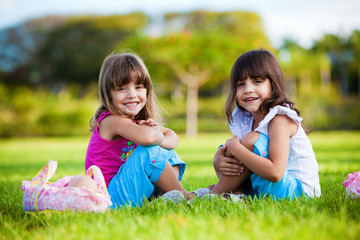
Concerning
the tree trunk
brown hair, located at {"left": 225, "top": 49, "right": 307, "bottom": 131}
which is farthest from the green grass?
the tree trunk

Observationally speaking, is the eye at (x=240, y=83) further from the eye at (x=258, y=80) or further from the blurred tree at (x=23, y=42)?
the blurred tree at (x=23, y=42)

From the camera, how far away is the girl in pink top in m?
2.27

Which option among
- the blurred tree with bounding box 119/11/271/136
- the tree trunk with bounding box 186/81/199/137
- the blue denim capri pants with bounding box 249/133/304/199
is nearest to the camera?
the blue denim capri pants with bounding box 249/133/304/199

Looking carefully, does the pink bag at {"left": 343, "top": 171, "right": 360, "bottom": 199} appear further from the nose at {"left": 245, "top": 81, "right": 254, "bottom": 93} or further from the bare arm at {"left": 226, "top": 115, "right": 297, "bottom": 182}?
the nose at {"left": 245, "top": 81, "right": 254, "bottom": 93}

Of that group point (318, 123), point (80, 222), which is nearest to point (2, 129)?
point (318, 123)

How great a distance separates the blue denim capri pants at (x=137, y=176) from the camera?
2.25 meters

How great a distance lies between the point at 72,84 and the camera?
3747 centimetres

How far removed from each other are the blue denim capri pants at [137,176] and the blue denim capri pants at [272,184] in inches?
24.0

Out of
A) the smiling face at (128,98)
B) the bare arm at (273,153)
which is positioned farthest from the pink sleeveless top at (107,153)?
the bare arm at (273,153)

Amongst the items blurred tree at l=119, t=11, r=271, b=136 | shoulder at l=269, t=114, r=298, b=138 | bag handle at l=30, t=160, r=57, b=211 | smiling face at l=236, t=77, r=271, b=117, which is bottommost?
bag handle at l=30, t=160, r=57, b=211

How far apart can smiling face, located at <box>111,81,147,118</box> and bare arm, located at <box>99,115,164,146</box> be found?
0.50ft

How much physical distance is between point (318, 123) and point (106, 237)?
773 inches

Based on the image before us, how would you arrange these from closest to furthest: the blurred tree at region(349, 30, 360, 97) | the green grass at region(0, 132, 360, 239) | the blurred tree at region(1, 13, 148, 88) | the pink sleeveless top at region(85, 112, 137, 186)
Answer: the green grass at region(0, 132, 360, 239) < the pink sleeveless top at region(85, 112, 137, 186) < the blurred tree at region(349, 30, 360, 97) < the blurred tree at region(1, 13, 148, 88)

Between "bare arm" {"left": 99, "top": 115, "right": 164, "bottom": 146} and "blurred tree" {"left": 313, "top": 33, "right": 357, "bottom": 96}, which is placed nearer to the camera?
"bare arm" {"left": 99, "top": 115, "right": 164, "bottom": 146}
